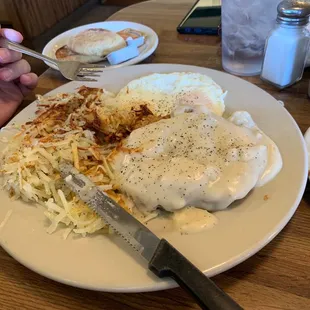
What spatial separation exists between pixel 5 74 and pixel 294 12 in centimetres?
109

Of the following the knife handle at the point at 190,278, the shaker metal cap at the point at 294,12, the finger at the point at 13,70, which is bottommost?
the finger at the point at 13,70

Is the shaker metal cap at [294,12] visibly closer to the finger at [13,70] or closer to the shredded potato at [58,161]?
the shredded potato at [58,161]

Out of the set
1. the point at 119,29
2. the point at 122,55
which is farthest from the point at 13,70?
the point at 119,29

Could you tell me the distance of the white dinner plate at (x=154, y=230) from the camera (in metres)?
0.73

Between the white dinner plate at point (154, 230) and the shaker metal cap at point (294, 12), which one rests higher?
the shaker metal cap at point (294, 12)

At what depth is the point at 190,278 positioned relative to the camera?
25.7 inches

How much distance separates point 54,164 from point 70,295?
1.30 feet

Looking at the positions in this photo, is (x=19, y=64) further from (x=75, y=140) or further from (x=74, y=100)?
(x=75, y=140)

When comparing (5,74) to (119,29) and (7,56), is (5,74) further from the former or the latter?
(119,29)

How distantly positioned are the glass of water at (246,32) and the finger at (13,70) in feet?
2.74

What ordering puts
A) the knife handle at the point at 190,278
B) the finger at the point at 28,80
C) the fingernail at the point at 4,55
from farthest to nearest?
the finger at the point at 28,80
the fingernail at the point at 4,55
the knife handle at the point at 190,278

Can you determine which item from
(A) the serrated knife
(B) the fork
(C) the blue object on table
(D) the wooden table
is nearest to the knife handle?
(A) the serrated knife

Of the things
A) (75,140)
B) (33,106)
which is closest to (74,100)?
(33,106)

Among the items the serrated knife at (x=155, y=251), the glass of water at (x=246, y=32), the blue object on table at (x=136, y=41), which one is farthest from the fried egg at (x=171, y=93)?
the serrated knife at (x=155, y=251)
